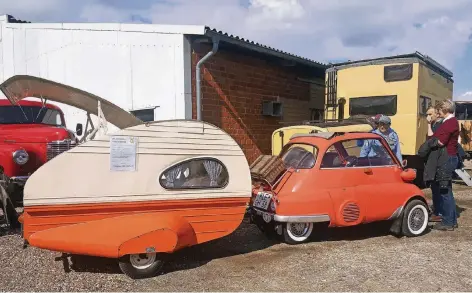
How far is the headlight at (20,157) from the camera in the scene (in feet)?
19.5

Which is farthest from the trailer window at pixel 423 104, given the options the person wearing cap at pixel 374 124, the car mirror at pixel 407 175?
the car mirror at pixel 407 175

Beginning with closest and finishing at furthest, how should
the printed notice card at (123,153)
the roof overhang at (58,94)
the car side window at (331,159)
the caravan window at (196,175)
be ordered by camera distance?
the printed notice card at (123,153) < the caravan window at (196,175) < the roof overhang at (58,94) < the car side window at (331,159)

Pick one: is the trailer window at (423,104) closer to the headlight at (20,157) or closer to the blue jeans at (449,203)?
the blue jeans at (449,203)

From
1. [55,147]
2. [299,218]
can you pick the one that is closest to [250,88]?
[55,147]

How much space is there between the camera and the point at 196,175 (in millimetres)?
4559

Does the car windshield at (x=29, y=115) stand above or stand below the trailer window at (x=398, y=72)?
below

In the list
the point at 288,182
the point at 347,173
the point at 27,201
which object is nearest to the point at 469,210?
the point at 347,173

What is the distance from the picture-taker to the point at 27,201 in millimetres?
3922

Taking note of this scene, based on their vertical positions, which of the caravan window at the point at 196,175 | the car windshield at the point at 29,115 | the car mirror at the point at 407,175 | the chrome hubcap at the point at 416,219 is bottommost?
the chrome hubcap at the point at 416,219

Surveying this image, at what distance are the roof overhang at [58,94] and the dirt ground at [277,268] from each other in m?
1.83

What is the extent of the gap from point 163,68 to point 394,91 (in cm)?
518

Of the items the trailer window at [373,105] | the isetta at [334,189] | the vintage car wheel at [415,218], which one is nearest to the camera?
the isetta at [334,189]

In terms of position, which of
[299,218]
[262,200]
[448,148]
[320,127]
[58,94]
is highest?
[58,94]

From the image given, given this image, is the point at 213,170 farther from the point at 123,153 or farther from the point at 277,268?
the point at 277,268
